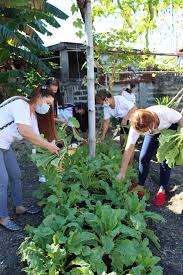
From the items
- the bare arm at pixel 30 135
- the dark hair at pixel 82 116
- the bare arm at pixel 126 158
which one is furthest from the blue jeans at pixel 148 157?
the dark hair at pixel 82 116

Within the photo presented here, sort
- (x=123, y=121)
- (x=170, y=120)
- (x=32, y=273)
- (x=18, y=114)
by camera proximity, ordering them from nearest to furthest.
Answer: (x=32, y=273) < (x=18, y=114) < (x=170, y=120) < (x=123, y=121)

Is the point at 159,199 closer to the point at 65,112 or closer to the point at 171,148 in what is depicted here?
the point at 171,148

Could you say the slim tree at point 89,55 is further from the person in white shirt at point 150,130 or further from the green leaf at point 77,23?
the person in white shirt at point 150,130

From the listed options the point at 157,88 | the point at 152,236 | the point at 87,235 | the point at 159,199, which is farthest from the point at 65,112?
the point at 157,88

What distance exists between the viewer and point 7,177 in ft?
12.6

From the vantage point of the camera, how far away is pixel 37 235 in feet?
9.89

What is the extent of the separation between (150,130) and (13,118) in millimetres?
1445

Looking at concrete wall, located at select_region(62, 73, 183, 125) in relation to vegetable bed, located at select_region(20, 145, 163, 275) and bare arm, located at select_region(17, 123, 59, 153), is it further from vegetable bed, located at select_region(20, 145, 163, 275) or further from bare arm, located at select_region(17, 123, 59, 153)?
bare arm, located at select_region(17, 123, 59, 153)

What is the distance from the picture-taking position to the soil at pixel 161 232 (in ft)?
10.7

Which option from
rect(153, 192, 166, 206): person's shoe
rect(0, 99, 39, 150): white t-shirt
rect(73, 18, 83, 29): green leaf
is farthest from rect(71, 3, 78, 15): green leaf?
rect(153, 192, 166, 206): person's shoe

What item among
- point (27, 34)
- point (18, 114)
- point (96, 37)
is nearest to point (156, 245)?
point (18, 114)

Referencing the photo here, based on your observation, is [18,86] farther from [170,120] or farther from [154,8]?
[170,120]

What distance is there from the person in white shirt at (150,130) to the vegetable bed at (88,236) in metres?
0.45

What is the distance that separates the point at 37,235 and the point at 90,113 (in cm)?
193
